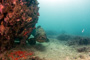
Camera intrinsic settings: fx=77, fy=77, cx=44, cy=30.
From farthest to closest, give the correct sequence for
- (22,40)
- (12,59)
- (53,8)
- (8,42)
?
(53,8) → (22,40) → (8,42) → (12,59)

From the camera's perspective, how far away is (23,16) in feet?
19.7

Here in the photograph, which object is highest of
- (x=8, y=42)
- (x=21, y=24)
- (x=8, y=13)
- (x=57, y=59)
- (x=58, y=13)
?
(x=58, y=13)

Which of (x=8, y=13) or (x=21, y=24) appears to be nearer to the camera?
(x=8, y=13)

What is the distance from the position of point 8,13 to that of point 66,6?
173240mm

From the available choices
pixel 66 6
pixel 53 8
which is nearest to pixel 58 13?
pixel 53 8

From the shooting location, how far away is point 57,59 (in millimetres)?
6465

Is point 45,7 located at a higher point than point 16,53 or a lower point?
higher

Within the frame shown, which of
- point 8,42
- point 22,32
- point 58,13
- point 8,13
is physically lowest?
point 8,42

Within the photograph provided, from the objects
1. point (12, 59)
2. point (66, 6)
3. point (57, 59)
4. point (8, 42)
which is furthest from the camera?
point (66, 6)

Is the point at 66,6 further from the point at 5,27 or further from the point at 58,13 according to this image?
the point at 5,27

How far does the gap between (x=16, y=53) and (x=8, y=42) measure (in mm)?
1078

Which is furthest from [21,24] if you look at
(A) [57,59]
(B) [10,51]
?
(A) [57,59]

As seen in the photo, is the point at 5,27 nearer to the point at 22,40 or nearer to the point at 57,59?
the point at 22,40

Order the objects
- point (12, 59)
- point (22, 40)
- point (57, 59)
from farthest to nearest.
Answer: point (22, 40) < point (57, 59) < point (12, 59)
